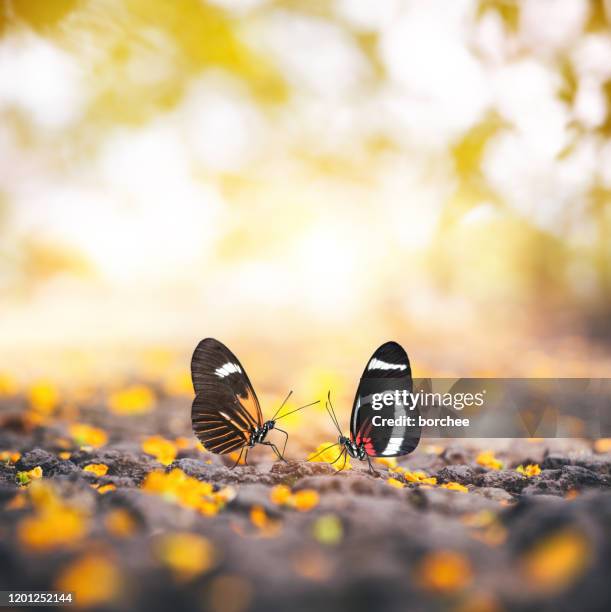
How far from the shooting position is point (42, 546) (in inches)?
84.5

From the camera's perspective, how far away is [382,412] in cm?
364

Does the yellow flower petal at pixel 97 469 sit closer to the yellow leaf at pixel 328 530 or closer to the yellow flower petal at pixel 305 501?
the yellow flower petal at pixel 305 501

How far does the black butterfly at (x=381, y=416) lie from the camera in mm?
3521

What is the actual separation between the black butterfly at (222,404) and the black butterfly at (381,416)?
596 mm

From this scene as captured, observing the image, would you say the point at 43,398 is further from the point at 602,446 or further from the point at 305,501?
the point at 602,446

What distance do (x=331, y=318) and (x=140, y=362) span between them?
663 cm

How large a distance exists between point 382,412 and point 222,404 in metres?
1.18

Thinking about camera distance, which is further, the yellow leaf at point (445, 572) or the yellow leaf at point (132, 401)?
the yellow leaf at point (132, 401)

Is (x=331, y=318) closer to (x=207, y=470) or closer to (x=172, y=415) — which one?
(x=172, y=415)

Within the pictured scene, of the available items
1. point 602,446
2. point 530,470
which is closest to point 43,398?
point 530,470

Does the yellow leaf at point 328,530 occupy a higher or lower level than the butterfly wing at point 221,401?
lower

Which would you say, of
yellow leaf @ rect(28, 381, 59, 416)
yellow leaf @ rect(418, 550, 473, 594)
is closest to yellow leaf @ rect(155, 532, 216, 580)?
yellow leaf @ rect(418, 550, 473, 594)

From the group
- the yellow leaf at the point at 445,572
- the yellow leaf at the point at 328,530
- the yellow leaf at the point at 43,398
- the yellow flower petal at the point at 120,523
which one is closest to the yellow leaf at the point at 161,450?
the yellow flower petal at the point at 120,523

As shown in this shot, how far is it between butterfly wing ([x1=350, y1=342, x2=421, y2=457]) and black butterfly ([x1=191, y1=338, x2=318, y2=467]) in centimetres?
66
